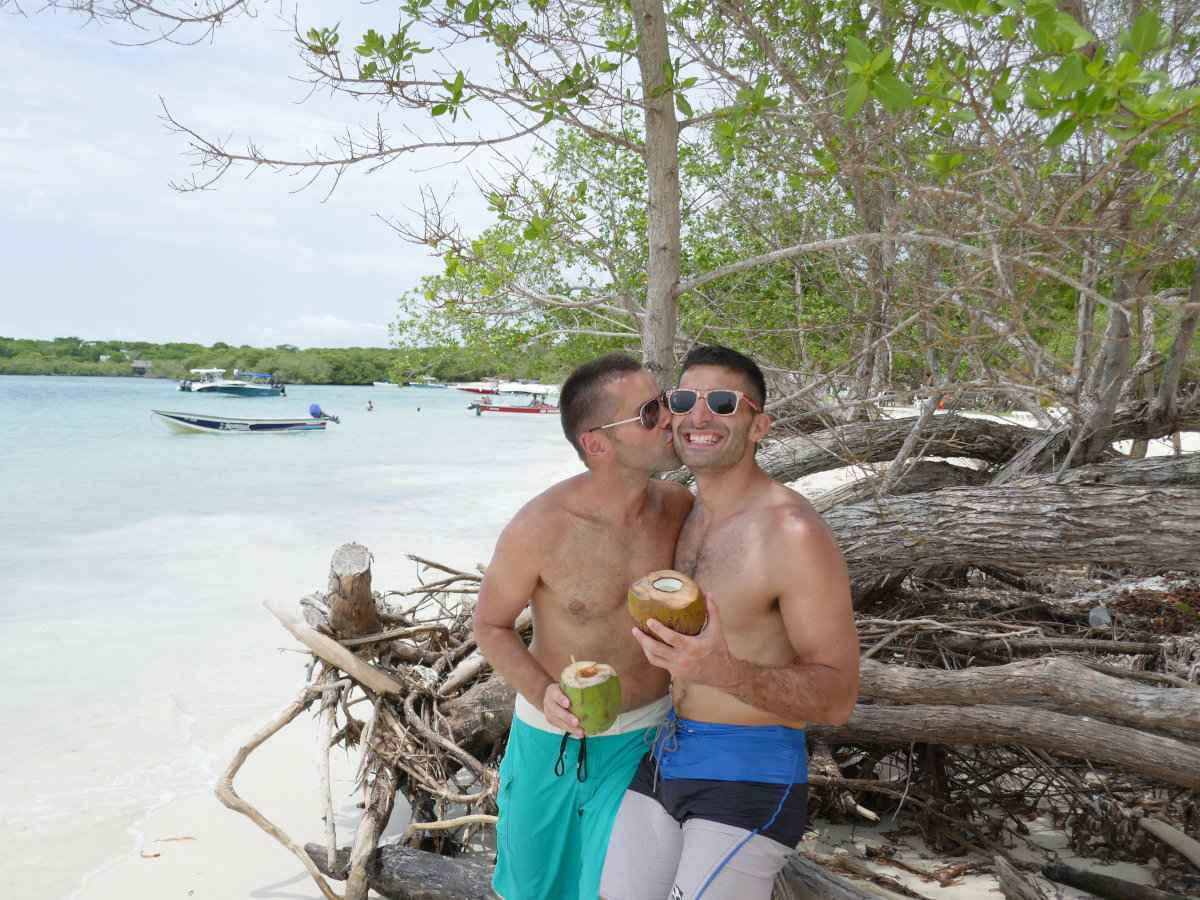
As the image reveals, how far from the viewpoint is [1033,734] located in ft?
12.5

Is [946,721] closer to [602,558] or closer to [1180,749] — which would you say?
[1180,749]

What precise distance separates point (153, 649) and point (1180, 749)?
391 inches

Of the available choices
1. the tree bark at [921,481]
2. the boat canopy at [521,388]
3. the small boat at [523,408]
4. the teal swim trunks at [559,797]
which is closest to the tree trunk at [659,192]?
the tree bark at [921,481]

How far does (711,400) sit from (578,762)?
117 cm

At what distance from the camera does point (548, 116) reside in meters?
4.80

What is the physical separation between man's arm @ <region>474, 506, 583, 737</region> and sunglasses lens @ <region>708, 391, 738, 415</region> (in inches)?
27.9

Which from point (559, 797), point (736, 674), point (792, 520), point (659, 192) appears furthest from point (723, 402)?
point (659, 192)

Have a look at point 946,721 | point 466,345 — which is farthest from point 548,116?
point 466,345

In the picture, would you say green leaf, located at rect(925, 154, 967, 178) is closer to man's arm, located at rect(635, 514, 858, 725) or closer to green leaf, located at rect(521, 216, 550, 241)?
man's arm, located at rect(635, 514, 858, 725)

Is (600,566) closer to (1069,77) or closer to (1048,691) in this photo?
(1069,77)

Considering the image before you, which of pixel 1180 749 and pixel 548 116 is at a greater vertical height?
pixel 548 116

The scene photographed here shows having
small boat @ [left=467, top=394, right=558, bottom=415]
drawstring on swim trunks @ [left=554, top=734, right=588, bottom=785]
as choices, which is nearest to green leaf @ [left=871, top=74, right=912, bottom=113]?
drawstring on swim trunks @ [left=554, top=734, right=588, bottom=785]

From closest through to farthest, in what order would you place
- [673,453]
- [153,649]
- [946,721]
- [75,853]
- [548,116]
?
[673,453], [946,721], [548,116], [75,853], [153,649]

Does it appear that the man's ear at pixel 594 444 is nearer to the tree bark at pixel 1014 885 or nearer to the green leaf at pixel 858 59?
the green leaf at pixel 858 59
